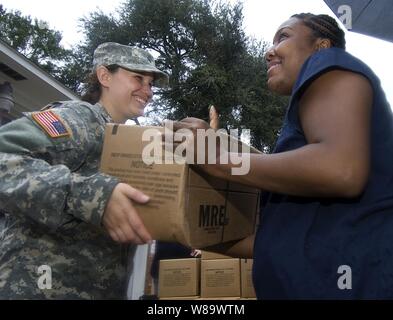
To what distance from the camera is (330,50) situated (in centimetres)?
122

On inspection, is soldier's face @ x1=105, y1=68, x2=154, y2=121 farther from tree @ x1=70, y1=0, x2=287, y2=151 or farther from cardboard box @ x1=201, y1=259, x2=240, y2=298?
tree @ x1=70, y1=0, x2=287, y2=151

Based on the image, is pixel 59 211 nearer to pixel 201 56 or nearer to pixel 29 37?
pixel 201 56

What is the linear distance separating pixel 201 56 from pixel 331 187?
61.3 feet

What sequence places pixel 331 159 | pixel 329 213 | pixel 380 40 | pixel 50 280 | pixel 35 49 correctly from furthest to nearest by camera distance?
pixel 35 49 < pixel 380 40 < pixel 50 280 < pixel 329 213 < pixel 331 159

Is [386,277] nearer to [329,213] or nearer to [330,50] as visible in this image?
[329,213]

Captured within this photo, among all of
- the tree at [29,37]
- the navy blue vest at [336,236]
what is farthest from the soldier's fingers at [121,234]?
the tree at [29,37]

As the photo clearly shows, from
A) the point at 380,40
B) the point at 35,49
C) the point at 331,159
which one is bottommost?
the point at 331,159

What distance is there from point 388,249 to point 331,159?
0.96 ft

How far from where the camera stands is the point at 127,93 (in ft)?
6.50

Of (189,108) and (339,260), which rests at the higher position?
(189,108)

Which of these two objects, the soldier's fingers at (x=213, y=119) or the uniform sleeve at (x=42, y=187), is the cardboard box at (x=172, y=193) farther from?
the soldier's fingers at (x=213, y=119)

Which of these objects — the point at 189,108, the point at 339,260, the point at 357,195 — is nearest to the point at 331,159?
the point at 357,195

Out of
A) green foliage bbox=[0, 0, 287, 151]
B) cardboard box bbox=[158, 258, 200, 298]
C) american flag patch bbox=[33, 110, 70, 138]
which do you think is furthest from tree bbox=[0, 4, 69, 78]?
american flag patch bbox=[33, 110, 70, 138]

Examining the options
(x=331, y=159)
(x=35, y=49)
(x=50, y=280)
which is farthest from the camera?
(x=35, y=49)
